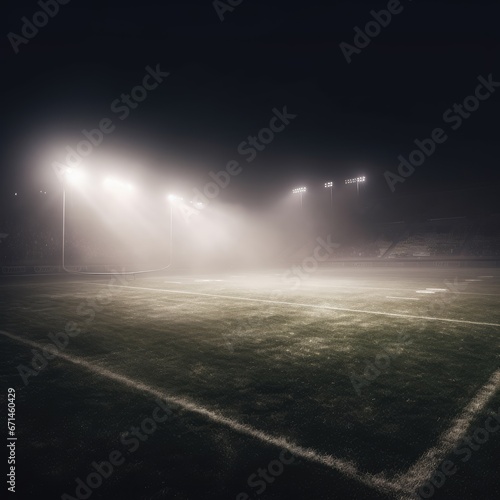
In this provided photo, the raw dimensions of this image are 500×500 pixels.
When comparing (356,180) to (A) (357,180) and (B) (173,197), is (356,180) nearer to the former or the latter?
(A) (357,180)

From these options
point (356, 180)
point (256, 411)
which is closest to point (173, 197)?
point (356, 180)

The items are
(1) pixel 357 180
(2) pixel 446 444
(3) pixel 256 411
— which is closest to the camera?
(2) pixel 446 444

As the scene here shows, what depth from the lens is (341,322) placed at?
18.6ft

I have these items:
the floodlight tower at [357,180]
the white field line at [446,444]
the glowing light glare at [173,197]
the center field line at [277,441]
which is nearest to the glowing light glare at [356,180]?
the floodlight tower at [357,180]

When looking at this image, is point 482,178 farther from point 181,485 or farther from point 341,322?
point 181,485

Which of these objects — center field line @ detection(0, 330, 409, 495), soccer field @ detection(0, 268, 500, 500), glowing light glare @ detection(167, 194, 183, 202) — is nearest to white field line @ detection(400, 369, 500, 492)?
soccer field @ detection(0, 268, 500, 500)

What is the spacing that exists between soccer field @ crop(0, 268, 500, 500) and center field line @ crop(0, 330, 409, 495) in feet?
0.04

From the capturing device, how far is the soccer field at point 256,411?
68.4 inches

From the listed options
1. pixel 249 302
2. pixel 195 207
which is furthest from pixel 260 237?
pixel 249 302

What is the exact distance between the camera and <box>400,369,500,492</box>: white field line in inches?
68.6

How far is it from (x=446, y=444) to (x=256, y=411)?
1.30m

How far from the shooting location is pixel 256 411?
97.3 inches

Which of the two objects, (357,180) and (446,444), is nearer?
(446,444)

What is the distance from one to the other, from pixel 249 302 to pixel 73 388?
5505 millimetres
